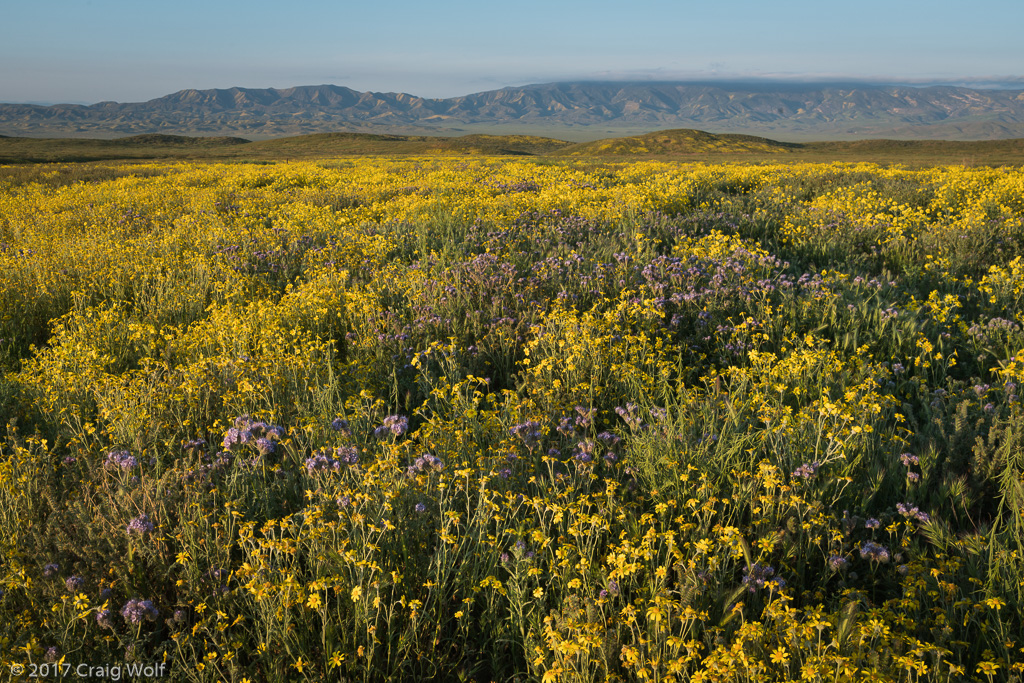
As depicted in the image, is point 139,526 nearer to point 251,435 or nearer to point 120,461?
point 120,461

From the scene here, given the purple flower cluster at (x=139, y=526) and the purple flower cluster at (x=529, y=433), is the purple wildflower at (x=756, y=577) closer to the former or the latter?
the purple flower cluster at (x=529, y=433)

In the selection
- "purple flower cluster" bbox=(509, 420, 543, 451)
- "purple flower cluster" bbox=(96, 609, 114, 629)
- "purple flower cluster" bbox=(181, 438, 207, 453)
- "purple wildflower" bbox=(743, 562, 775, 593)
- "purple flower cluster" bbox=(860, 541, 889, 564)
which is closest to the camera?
"purple flower cluster" bbox=(96, 609, 114, 629)

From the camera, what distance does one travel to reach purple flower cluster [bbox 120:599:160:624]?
2.05 m

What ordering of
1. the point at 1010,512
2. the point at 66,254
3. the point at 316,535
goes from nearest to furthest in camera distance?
the point at 316,535 < the point at 1010,512 < the point at 66,254

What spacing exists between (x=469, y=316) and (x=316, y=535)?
10.6ft

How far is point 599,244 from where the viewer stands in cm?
774

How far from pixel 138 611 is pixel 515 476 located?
5.64 ft

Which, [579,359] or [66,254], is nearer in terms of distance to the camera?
[579,359]

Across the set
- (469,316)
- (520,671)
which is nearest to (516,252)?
(469,316)

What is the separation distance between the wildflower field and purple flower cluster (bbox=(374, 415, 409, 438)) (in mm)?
62

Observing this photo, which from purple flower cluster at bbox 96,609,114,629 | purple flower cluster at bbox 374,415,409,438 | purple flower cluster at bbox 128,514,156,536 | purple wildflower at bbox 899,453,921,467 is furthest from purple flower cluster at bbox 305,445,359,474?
purple wildflower at bbox 899,453,921,467

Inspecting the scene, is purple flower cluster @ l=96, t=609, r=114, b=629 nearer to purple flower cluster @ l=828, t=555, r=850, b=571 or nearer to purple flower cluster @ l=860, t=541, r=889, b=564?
purple flower cluster @ l=828, t=555, r=850, b=571

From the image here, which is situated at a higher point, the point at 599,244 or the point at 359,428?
the point at 599,244

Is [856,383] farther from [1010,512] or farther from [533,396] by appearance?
[533,396]
